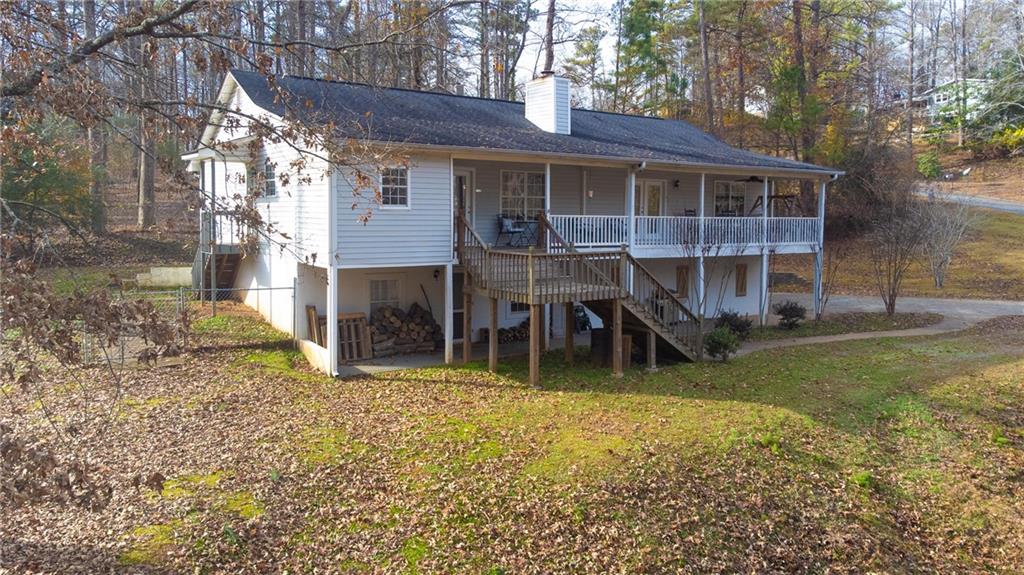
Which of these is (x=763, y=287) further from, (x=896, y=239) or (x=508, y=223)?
(x=508, y=223)

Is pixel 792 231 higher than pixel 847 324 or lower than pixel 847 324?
higher

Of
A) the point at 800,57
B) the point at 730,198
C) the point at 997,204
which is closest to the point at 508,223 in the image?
the point at 730,198

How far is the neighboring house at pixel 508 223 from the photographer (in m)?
13.5

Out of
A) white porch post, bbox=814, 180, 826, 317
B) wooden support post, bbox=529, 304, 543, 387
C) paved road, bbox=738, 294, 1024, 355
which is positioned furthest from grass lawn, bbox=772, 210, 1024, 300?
wooden support post, bbox=529, 304, 543, 387

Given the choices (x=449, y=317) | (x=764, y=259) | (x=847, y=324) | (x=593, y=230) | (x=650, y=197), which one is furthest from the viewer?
(x=650, y=197)

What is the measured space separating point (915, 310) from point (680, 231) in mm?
9720

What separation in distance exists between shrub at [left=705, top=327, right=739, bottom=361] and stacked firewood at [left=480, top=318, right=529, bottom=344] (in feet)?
15.3

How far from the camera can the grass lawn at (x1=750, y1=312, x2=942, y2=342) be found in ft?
61.0

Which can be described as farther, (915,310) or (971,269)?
(971,269)

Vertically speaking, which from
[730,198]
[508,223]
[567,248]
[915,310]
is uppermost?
[730,198]

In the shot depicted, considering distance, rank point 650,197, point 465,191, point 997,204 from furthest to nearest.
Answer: point 997,204
point 650,197
point 465,191

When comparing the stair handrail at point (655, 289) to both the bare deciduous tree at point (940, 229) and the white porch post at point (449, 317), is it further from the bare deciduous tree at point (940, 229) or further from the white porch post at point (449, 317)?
the bare deciduous tree at point (940, 229)

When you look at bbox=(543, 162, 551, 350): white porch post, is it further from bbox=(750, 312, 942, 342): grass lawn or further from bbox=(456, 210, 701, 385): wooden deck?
bbox=(750, 312, 942, 342): grass lawn

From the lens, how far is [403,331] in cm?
1584
